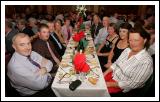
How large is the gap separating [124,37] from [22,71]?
1.63m

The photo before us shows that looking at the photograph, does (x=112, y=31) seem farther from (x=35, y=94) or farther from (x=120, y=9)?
(x=120, y=9)

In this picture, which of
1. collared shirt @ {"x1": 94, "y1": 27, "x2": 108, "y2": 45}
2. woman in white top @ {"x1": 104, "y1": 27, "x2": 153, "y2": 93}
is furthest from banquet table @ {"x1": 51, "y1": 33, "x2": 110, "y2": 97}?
collared shirt @ {"x1": 94, "y1": 27, "x2": 108, "y2": 45}

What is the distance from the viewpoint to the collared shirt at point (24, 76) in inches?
81.8

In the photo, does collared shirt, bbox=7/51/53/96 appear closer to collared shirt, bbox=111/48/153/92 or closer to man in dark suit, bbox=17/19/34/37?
collared shirt, bbox=111/48/153/92

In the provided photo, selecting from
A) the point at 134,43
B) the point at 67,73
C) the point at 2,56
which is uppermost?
the point at 134,43

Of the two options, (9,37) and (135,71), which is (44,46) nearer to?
(9,37)

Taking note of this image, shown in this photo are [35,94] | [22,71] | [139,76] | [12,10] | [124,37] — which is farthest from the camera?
[12,10]

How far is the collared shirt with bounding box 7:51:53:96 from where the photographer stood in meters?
2.08

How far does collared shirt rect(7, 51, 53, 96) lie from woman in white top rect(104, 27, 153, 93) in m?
0.83

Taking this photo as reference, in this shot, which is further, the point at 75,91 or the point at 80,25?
the point at 80,25

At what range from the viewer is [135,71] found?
6.46ft

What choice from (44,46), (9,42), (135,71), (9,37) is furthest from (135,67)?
(9,37)

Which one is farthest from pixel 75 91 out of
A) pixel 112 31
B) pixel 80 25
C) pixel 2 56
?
pixel 80 25

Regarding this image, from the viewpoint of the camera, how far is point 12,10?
931 centimetres
